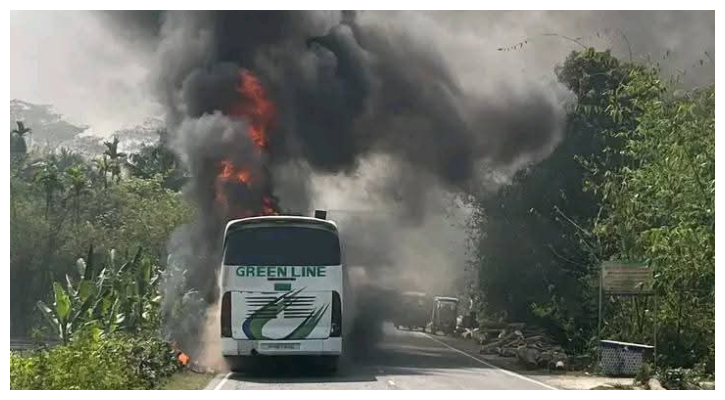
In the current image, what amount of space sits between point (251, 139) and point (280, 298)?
16.6 feet

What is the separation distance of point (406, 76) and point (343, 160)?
2675 millimetres

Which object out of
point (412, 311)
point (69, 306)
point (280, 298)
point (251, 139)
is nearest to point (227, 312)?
point (280, 298)

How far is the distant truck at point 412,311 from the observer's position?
3088cm

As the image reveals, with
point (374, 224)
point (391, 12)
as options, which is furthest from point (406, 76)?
point (374, 224)

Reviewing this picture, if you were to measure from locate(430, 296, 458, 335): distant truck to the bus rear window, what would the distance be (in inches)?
263

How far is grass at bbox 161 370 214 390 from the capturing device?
902 inches

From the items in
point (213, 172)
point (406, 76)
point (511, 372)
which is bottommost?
point (511, 372)

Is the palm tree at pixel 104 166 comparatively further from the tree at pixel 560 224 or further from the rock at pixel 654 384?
the rock at pixel 654 384

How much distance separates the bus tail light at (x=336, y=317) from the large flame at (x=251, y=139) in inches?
182

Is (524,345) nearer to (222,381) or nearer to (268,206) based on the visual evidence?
(268,206)

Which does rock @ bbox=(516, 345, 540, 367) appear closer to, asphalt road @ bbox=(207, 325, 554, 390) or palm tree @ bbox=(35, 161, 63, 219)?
asphalt road @ bbox=(207, 325, 554, 390)

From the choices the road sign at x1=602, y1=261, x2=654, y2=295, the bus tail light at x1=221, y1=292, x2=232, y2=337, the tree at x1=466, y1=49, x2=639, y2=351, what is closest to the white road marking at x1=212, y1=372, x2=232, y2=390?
the bus tail light at x1=221, y1=292, x2=232, y2=337

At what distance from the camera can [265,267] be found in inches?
933

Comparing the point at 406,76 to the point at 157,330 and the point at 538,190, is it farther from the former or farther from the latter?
the point at 157,330
